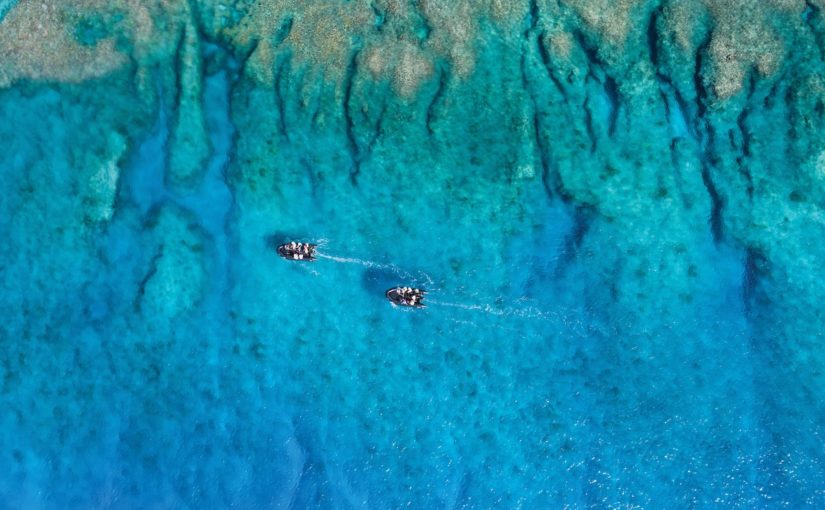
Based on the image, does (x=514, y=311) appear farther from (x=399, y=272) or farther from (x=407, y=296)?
(x=399, y=272)

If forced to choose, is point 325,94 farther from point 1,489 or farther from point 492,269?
point 1,489

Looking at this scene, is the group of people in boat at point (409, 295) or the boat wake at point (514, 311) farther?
the boat wake at point (514, 311)

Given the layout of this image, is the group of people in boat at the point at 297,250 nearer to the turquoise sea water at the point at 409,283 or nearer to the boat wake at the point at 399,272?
the boat wake at the point at 399,272

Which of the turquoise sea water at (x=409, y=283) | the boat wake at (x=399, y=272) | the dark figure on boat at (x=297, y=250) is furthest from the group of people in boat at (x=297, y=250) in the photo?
the turquoise sea water at (x=409, y=283)

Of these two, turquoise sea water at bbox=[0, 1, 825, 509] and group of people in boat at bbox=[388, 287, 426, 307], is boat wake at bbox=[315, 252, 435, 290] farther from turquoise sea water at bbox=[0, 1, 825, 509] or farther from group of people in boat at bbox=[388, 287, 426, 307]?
group of people in boat at bbox=[388, 287, 426, 307]

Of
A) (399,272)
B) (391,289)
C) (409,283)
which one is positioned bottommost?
(391,289)

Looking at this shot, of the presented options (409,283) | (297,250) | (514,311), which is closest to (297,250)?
(297,250)

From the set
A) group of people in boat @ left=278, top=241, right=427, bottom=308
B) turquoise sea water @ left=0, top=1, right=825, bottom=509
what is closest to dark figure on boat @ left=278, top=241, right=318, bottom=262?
group of people in boat @ left=278, top=241, right=427, bottom=308
